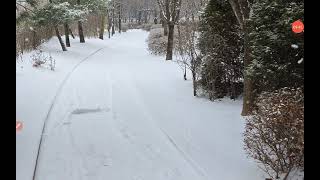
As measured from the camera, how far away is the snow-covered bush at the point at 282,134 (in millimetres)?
6820

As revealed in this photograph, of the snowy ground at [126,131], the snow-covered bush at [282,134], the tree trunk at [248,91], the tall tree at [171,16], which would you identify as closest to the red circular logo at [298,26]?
the snow-covered bush at [282,134]

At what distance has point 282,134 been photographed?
698 cm

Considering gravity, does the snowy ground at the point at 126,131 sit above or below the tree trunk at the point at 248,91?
below

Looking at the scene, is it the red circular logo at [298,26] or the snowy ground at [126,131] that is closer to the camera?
the red circular logo at [298,26]

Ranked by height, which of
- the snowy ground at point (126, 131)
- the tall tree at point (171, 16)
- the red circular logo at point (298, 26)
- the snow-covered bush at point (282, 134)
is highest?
the tall tree at point (171, 16)

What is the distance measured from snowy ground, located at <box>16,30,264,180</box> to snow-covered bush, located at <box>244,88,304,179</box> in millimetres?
611

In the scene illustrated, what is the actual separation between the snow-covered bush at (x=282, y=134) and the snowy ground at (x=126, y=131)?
2.00 feet

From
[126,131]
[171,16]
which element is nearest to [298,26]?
[126,131]

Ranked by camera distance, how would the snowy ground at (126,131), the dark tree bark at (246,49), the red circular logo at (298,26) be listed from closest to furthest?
the red circular logo at (298,26) < the snowy ground at (126,131) < the dark tree bark at (246,49)

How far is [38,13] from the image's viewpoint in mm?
26703

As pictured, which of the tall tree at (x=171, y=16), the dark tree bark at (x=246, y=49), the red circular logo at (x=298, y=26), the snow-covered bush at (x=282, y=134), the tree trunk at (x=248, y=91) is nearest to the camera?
the snow-covered bush at (x=282, y=134)

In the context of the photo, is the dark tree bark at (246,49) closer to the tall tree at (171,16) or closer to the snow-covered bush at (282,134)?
the snow-covered bush at (282,134)
